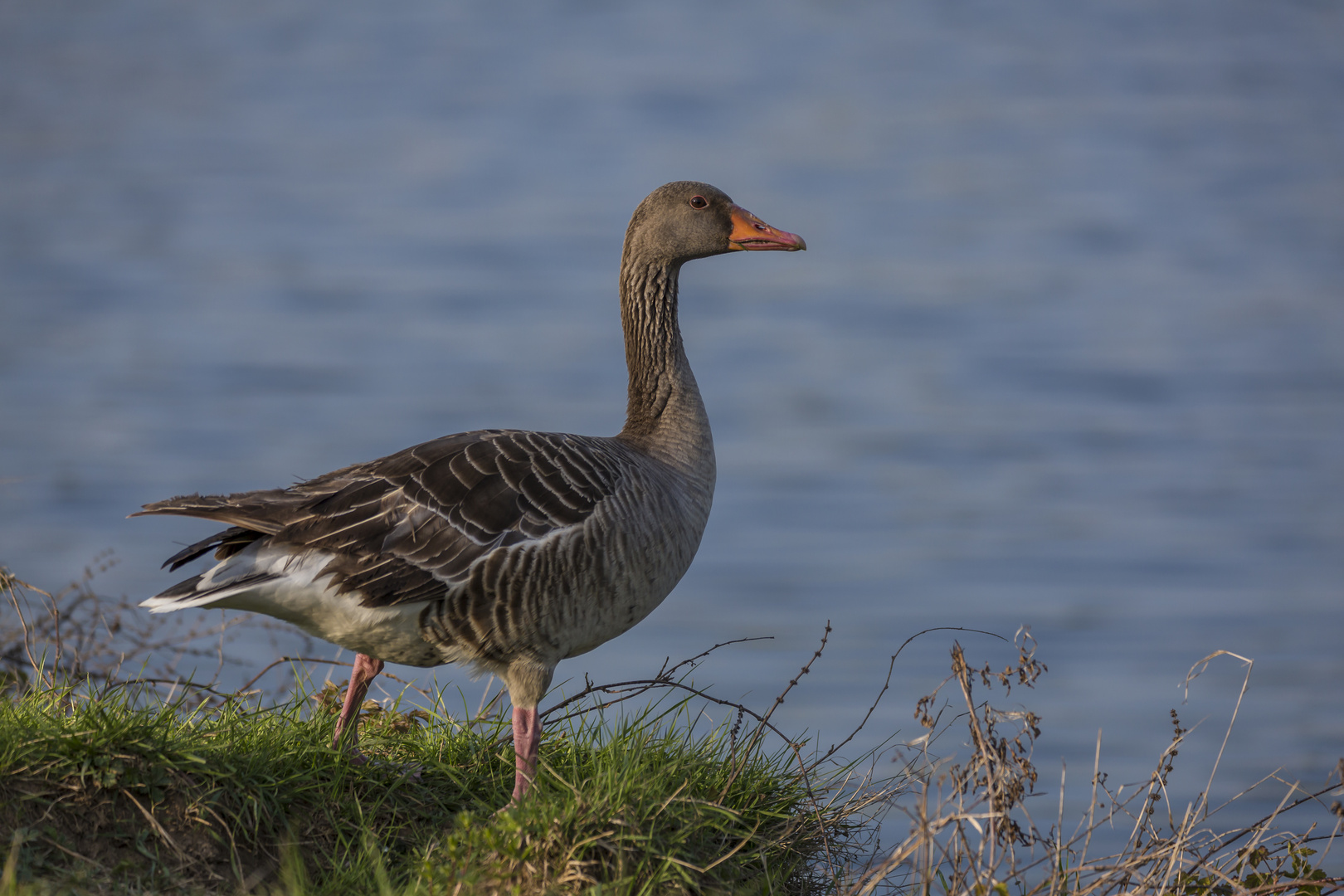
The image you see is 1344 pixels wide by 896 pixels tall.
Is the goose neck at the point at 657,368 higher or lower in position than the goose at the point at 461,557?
higher

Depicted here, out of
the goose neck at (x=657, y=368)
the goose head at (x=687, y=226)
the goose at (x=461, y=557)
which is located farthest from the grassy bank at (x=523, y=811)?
the goose head at (x=687, y=226)

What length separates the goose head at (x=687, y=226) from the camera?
6.65 meters

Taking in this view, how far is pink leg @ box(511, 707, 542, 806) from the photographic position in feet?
15.9

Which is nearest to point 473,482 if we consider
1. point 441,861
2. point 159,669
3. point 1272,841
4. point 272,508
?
point 272,508

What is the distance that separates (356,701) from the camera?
5246 millimetres

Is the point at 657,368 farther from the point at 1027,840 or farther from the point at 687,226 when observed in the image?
the point at 1027,840

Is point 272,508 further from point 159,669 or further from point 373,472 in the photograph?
point 159,669

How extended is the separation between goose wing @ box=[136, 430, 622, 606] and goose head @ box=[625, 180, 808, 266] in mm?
1528

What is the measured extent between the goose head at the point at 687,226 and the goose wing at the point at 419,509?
1.53 m

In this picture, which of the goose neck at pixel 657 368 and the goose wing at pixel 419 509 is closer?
the goose wing at pixel 419 509

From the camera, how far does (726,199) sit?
6762 millimetres

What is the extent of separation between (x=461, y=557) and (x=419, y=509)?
0.89 feet

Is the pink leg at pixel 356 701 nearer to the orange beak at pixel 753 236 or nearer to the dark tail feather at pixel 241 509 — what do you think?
Result: the dark tail feather at pixel 241 509

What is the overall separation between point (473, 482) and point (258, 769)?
1.38 m
